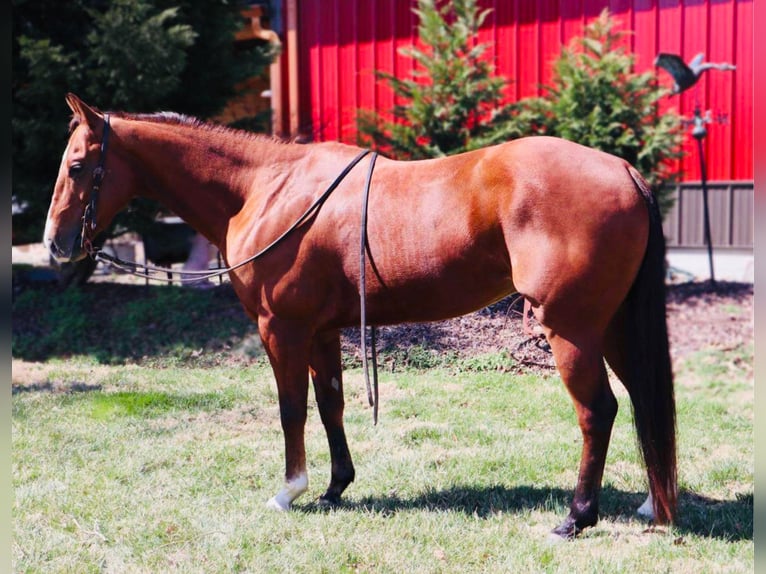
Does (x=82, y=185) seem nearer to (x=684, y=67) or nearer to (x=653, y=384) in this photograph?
(x=653, y=384)

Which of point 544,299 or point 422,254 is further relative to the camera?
point 422,254

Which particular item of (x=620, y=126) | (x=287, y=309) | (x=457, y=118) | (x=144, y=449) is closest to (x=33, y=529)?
(x=144, y=449)

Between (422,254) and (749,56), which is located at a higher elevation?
(749,56)

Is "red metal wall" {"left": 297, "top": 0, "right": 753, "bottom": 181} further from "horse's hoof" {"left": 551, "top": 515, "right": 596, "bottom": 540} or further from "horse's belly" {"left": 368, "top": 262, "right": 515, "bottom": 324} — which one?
"horse's hoof" {"left": 551, "top": 515, "right": 596, "bottom": 540}

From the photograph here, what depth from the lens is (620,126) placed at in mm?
7523

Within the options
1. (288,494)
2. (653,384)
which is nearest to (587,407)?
(653,384)

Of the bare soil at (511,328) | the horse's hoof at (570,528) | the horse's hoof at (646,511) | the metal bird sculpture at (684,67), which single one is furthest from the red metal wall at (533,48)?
the horse's hoof at (570,528)

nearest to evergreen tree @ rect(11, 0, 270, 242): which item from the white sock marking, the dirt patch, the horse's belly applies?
the dirt patch

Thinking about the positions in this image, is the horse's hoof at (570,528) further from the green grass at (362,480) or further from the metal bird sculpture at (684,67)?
the metal bird sculpture at (684,67)

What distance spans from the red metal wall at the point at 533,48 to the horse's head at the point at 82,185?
364 centimetres

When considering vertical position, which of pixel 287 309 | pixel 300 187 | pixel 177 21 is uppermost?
pixel 177 21

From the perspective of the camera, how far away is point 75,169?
360 centimetres

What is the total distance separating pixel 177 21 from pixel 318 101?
1637 mm

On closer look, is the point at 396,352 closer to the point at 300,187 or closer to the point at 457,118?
the point at 300,187
